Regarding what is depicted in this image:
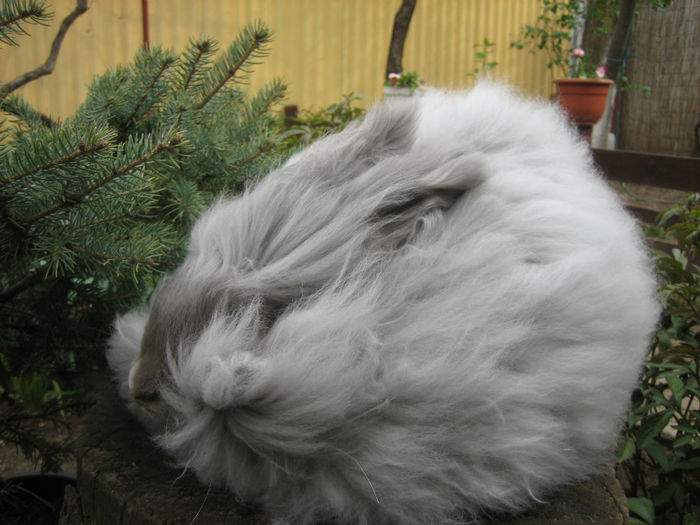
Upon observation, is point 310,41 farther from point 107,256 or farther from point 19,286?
point 107,256

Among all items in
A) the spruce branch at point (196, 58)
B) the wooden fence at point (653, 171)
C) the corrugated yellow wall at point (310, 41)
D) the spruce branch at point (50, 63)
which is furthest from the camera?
the corrugated yellow wall at point (310, 41)

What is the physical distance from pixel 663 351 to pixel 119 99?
1.53 m

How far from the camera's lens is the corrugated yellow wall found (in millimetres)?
3979

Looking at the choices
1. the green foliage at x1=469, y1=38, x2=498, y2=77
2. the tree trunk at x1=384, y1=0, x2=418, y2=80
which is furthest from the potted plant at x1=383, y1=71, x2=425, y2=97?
the green foliage at x1=469, y1=38, x2=498, y2=77

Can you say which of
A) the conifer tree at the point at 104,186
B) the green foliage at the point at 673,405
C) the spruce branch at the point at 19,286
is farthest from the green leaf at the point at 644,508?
the spruce branch at the point at 19,286

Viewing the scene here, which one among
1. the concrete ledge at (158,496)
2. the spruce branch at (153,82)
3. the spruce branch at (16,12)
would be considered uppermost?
the spruce branch at (16,12)

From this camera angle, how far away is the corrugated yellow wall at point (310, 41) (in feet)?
13.1

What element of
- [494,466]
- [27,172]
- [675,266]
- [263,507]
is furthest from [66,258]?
[675,266]

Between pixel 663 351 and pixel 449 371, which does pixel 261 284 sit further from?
pixel 663 351

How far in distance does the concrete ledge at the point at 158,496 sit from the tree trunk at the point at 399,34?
4.55 m

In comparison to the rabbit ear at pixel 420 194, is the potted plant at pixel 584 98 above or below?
above

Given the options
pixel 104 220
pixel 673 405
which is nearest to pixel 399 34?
pixel 673 405

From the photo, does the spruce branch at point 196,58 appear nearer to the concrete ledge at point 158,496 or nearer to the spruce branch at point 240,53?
the spruce branch at point 240,53

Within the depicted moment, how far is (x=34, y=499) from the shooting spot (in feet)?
5.45
